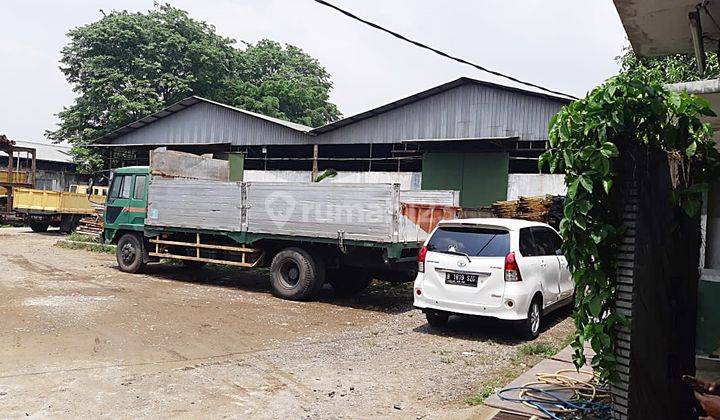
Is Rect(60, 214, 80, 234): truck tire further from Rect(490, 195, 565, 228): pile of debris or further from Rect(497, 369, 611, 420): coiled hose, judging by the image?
Rect(497, 369, 611, 420): coiled hose

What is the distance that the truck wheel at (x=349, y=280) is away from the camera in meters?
11.5

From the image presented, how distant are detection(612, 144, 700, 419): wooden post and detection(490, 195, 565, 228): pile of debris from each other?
906 cm

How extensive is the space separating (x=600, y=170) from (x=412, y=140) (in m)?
16.1

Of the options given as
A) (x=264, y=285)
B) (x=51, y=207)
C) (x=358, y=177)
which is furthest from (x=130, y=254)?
(x=51, y=207)

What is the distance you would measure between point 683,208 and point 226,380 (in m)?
4.50

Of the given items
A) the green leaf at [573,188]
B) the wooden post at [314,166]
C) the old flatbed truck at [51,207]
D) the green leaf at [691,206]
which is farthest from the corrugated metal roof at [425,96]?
the green leaf at [573,188]

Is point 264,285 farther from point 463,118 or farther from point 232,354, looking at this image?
point 463,118

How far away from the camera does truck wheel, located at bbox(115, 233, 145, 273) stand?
1339 cm

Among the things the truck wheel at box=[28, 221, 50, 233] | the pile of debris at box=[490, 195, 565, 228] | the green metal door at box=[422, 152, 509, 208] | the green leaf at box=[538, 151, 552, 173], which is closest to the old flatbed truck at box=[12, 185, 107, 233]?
the truck wheel at box=[28, 221, 50, 233]

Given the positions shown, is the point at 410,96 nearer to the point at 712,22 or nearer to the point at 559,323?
the point at 559,323

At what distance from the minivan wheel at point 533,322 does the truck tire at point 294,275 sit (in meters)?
4.10

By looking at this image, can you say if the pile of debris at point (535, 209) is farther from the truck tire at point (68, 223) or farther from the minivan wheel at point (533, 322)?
the truck tire at point (68, 223)

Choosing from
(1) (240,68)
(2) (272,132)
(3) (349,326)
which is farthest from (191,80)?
(3) (349,326)

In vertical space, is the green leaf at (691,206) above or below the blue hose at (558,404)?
above
